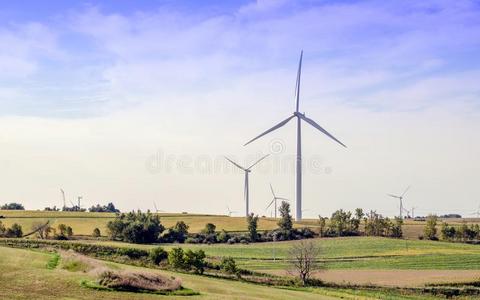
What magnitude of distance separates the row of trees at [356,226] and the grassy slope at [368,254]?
38.5 ft

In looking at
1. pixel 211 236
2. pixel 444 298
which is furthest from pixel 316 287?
pixel 211 236

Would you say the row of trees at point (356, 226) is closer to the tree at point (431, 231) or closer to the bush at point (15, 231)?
the tree at point (431, 231)

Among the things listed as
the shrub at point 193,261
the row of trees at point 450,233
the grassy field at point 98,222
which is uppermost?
the grassy field at point 98,222

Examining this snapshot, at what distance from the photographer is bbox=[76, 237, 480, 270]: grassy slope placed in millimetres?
113938

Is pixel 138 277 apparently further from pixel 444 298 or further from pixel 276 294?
pixel 444 298

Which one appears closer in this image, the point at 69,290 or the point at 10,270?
the point at 69,290

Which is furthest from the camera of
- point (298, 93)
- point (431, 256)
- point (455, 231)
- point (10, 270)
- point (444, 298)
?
point (455, 231)

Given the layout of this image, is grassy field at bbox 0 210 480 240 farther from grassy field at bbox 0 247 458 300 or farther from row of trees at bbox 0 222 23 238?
grassy field at bbox 0 247 458 300

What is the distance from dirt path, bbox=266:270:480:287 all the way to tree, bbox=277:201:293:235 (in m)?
61.4

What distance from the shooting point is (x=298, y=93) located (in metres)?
156

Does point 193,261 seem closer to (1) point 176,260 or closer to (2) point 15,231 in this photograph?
(1) point 176,260

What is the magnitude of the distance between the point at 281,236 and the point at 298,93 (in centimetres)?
3342

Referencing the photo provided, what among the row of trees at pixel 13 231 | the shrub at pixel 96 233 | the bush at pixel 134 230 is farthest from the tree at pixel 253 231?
the row of trees at pixel 13 231

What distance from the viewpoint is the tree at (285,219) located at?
168125mm
